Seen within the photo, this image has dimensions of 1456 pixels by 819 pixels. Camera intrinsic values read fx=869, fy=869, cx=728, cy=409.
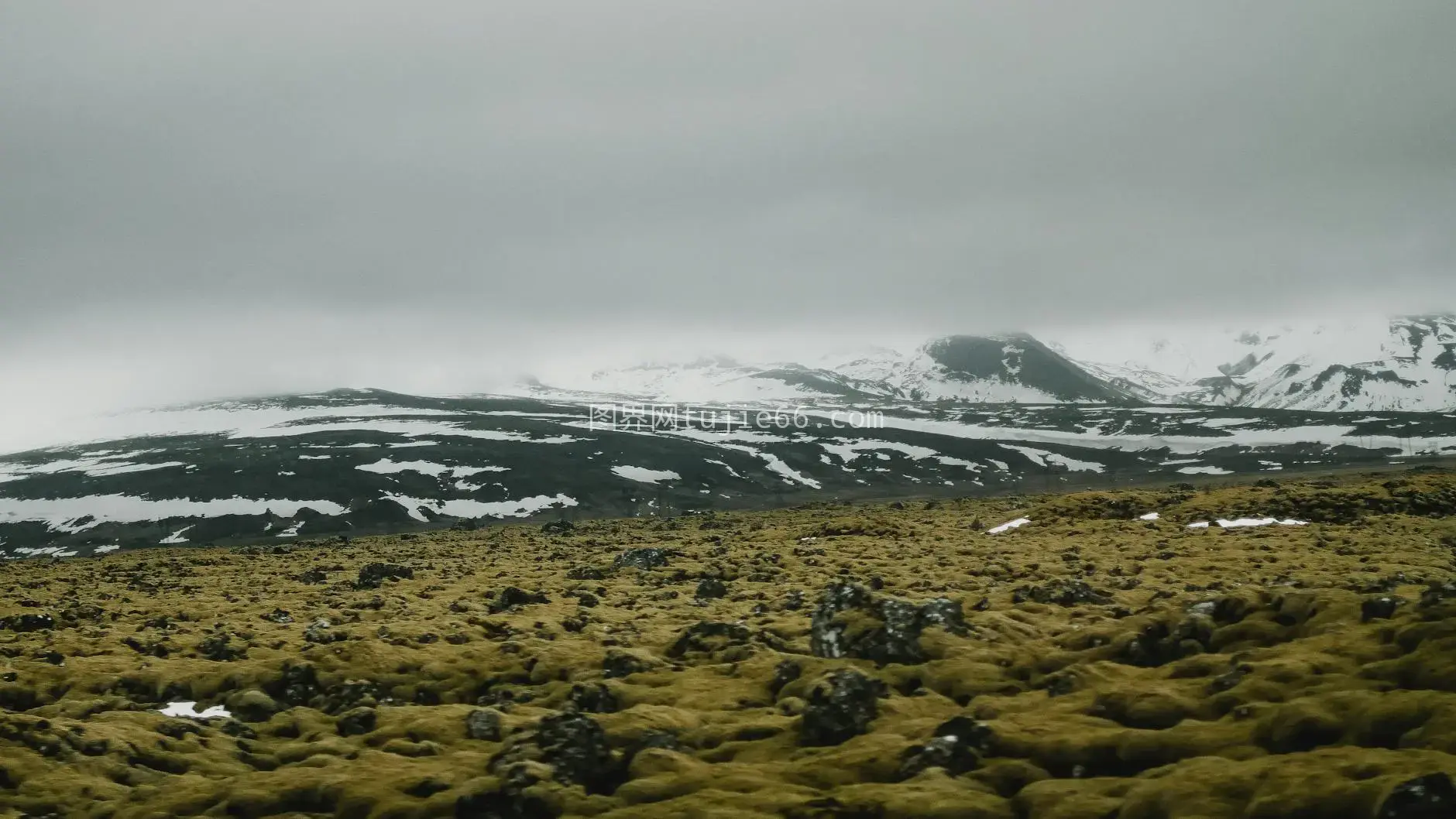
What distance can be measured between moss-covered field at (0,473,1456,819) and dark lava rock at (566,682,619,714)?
7cm

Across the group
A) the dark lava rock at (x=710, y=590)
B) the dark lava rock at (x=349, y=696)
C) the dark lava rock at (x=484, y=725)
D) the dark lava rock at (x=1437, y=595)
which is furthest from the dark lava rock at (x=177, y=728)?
the dark lava rock at (x=1437, y=595)

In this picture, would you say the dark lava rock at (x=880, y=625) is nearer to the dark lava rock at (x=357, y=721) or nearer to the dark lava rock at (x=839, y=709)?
the dark lava rock at (x=839, y=709)

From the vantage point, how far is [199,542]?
183 meters

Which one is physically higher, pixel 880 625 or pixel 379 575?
pixel 880 625

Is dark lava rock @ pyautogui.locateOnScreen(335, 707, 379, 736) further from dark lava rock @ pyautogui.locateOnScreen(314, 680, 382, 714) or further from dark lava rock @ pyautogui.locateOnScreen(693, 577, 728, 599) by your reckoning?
dark lava rock @ pyautogui.locateOnScreen(693, 577, 728, 599)

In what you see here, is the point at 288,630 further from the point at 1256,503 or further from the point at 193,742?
the point at 1256,503

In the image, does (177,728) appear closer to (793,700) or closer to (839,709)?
(793,700)

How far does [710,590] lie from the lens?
34531 mm

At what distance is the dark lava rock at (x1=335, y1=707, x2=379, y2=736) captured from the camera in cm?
1870

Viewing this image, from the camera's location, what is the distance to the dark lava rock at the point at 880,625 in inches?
813

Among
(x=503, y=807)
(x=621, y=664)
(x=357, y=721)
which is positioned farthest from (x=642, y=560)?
(x=503, y=807)

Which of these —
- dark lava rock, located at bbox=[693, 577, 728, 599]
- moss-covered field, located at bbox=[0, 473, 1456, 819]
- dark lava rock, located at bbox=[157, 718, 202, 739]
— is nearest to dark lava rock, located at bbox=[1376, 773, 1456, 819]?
moss-covered field, located at bbox=[0, 473, 1456, 819]

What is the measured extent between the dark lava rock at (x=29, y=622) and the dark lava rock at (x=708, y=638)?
82.8 ft

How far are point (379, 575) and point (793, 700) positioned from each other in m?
37.2
